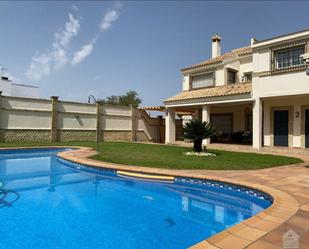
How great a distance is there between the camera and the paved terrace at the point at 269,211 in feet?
11.9

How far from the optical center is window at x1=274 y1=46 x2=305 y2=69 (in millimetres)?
16734

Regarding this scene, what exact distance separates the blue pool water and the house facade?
10734 mm

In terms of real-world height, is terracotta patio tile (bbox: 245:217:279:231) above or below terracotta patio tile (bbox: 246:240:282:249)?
above

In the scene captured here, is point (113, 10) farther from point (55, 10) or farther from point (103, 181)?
point (103, 181)

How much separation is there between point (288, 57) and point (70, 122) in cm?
2054

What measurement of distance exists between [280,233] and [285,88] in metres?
15.5

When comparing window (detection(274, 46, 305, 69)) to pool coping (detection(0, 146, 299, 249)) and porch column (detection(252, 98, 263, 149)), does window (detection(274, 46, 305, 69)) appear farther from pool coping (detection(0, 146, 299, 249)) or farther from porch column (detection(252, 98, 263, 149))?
pool coping (detection(0, 146, 299, 249))

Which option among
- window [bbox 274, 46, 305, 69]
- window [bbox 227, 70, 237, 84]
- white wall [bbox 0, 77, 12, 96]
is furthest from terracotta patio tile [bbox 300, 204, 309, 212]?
white wall [bbox 0, 77, 12, 96]

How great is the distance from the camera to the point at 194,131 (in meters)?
15.4

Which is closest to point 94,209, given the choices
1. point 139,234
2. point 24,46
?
point 139,234

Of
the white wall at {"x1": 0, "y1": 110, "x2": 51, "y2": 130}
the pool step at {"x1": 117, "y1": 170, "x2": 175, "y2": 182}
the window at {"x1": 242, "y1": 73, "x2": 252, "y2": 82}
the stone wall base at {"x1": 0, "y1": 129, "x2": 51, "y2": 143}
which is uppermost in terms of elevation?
the window at {"x1": 242, "y1": 73, "x2": 252, "y2": 82}

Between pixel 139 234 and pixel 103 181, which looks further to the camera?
pixel 103 181

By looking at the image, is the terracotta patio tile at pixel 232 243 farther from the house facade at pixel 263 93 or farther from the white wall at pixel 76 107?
the white wall at pixel 76 107

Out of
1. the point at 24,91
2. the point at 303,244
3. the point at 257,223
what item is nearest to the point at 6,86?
the point at 24,91
